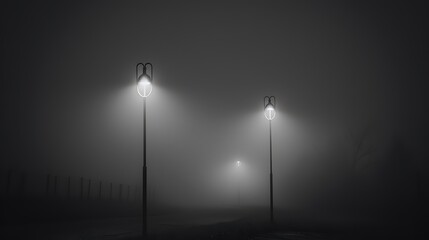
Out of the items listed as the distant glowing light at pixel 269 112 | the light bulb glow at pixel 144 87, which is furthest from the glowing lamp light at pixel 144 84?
the distant glowing light at pixel 269 112

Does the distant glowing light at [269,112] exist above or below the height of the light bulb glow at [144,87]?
above

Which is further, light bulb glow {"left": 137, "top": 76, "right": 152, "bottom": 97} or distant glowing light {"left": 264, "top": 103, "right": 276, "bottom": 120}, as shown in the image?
distant glowing light {"left": 264, "top": 103, "right": 276, "bottom": 120}

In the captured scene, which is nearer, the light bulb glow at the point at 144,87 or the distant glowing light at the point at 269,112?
the light bulb glow at the point at 144,87

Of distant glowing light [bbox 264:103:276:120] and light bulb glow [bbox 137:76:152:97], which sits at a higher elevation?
distant glowing light [bbox 264:103:276:120]

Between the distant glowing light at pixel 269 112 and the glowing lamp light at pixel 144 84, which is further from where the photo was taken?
the distant glowing light at pixel 269 112

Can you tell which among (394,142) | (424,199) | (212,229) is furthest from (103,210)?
(394,142)

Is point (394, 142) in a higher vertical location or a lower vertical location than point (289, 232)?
higher

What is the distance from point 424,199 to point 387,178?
10570 millimetres

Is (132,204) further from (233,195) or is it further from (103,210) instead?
(233,195)

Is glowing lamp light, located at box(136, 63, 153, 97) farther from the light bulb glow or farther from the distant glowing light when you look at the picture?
the distant glowing light

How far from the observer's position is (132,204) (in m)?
43.9

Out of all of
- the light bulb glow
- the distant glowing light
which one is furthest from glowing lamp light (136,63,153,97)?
the distant glowing light

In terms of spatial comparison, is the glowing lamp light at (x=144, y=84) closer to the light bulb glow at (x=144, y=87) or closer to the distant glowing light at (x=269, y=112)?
the light bulb glow at (x=144, y=87)

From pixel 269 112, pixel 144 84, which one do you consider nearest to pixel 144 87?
pixel 144 84
